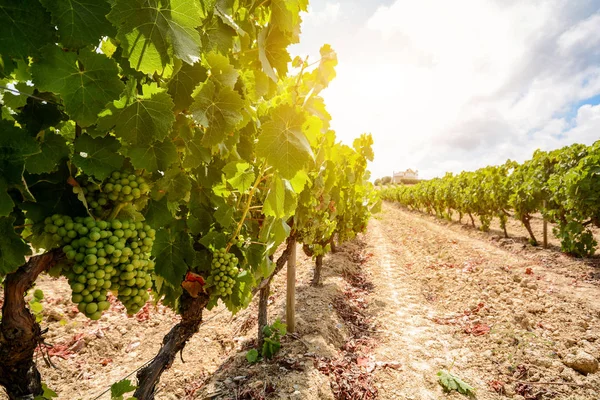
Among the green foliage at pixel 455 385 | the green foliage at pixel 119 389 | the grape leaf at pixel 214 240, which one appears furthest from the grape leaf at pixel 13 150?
the green foliage at pixel 455 385

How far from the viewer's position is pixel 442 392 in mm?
3773

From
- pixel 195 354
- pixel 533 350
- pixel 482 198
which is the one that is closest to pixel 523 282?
pixel 533 350

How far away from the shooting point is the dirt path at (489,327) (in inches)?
155

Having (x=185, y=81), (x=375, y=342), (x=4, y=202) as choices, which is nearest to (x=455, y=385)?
(x=375, y=342)

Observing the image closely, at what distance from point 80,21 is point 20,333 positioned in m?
1.44

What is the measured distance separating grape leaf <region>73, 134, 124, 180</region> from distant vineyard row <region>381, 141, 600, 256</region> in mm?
11527

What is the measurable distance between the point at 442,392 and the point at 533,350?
190 centimetres

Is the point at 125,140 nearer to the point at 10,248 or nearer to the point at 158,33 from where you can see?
the point at 158,33

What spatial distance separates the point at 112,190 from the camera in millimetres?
1228

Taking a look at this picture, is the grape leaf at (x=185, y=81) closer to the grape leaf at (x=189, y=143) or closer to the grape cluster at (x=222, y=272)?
the grape leaf at (x=189, y=143)

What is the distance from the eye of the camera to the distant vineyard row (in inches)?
341

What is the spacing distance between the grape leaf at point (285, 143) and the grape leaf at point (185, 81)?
390 mm

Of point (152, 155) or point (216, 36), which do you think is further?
point (216, 36)

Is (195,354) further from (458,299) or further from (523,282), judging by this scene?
(523,282)
